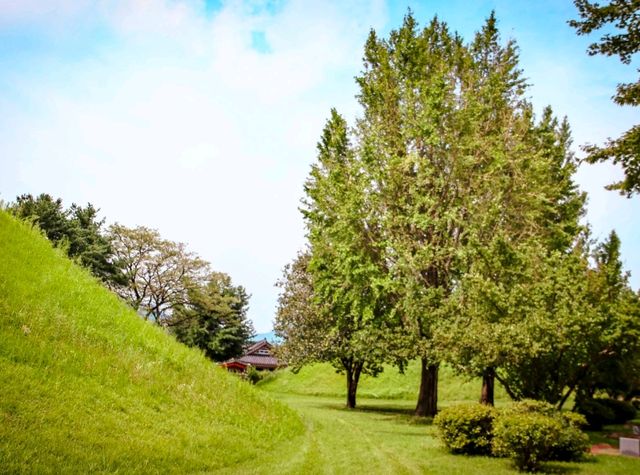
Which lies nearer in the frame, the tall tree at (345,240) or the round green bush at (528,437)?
the round green bush at (528,437)

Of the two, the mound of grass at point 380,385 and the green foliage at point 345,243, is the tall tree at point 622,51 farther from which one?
the mound of grass at point 380,385

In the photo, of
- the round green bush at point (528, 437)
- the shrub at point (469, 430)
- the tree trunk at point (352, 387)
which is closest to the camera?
the round green bush at point (528, 437)

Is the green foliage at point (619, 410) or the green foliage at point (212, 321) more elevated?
the green foliage at point (212, 321)

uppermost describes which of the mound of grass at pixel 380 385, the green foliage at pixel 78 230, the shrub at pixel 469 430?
the green foliage at pixel 78 230

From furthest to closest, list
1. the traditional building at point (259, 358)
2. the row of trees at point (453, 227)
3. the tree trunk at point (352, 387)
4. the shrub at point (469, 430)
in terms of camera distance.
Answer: the traditional building at point (259, 358) → the tree trunk at point (352, 387) → the row of trees at point (453, 227) → the shrub at point (469, 430)

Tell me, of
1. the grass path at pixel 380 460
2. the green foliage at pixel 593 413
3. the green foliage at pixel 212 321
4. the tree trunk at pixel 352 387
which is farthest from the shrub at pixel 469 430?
the green foliage at pixel 212 321

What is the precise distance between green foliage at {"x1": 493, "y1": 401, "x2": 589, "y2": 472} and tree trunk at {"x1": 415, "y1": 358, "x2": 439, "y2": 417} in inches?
524

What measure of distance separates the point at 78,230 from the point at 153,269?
11557mm

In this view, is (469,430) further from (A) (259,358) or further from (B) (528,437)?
(A) (259,358)

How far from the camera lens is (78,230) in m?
56.8

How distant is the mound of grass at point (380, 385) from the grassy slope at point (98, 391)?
30.4 m

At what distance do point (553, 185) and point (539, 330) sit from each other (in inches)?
590

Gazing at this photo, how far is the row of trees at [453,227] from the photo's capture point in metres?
19.5

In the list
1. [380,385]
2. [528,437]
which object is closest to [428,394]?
[528,437]
